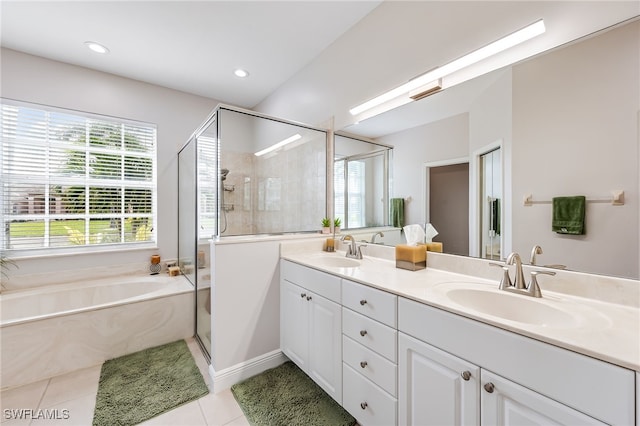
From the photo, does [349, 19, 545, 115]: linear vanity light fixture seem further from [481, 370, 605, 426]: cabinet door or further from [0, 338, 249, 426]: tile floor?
[0, 338, 249, 426]: tile floor

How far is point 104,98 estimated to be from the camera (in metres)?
2.80

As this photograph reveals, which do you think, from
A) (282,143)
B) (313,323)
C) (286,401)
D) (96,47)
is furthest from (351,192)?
(96,47)

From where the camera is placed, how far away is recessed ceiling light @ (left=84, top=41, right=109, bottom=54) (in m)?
2.30

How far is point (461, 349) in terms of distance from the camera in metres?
0.92

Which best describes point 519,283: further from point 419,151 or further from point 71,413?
point 71,413

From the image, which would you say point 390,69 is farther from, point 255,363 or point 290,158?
point 255,363

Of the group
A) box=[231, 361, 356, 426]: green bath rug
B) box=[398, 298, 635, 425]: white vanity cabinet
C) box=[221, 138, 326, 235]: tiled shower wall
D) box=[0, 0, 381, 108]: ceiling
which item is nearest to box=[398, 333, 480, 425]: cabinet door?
box=[398, 298, 635, 425]: white vanity cabinet

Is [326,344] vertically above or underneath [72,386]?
above

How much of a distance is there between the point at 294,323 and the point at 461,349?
1.22 m

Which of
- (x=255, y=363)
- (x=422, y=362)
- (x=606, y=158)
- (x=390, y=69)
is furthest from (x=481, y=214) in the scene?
(x=255, y=363)

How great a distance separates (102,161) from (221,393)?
2751 millimetres

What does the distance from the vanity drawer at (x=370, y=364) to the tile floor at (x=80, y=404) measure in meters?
0.77

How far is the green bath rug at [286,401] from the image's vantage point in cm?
150

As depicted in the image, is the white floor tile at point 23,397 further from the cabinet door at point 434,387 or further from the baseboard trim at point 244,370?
the cabinet door at point 434,387
